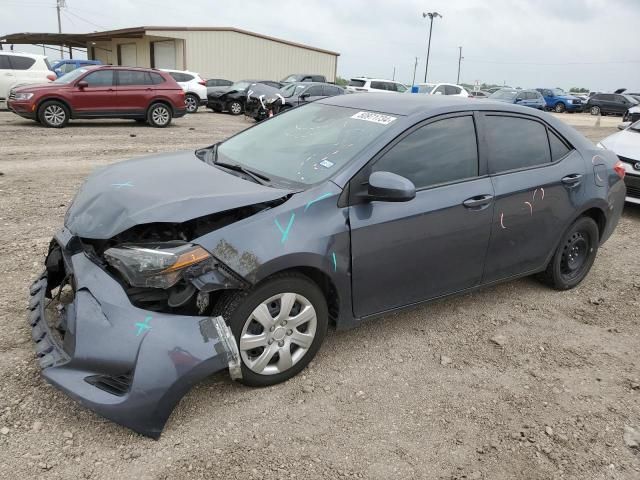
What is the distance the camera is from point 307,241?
2.88 m

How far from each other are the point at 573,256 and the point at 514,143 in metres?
1.30

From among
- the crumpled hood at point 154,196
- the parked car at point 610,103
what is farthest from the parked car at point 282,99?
the parked car at point 610,103

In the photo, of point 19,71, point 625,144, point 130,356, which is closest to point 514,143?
point 130,356

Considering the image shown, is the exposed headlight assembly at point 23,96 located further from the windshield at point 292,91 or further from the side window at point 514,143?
the side window at point 514,143

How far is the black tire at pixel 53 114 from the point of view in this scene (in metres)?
13.0

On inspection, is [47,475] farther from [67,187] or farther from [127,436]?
[67,187]

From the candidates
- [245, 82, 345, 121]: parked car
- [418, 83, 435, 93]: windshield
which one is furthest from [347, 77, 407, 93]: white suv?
[245, 82, 345, 121]: parked car

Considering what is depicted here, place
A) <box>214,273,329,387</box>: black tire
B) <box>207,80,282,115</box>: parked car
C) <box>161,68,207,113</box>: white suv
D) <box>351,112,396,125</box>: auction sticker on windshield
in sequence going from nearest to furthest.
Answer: <box>214,273,329,387</box>: black tire, <box>351,112,396,125</box>: auction sticker on windshield, <box>161,68,207,113</box>: white suv, <box>207,80,282,115</box>: parked car

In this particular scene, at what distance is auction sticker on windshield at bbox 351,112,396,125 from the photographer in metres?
3.44

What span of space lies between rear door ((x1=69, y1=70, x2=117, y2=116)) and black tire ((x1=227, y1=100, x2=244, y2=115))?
24.3 feet

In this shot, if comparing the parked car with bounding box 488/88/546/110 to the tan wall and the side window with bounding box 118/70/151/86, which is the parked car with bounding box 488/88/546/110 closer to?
the tan wall

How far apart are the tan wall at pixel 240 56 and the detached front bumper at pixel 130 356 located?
3276 cm

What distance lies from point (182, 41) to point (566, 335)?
32754mm

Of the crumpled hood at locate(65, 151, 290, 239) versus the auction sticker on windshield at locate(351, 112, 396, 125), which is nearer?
the crumpled hood at locate(65, 151, 290, 239)
